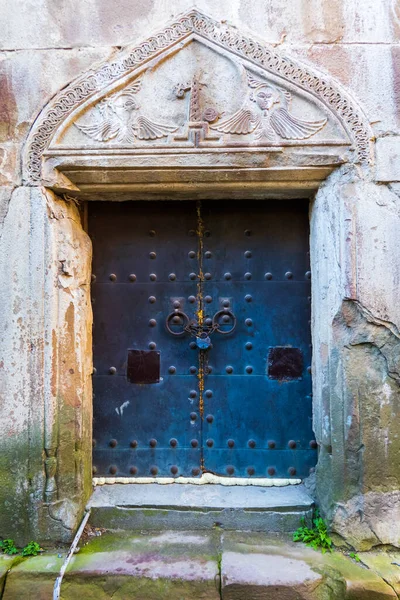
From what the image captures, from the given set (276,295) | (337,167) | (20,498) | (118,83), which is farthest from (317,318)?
(20,498)

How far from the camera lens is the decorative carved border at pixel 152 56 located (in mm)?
1952

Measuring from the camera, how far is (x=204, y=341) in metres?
2.18

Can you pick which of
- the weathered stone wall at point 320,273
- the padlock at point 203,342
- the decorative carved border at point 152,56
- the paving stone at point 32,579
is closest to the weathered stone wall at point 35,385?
the weathered stone wall at point 320,273

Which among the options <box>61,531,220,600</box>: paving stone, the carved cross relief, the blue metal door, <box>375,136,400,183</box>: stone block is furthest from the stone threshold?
the carved cross relief

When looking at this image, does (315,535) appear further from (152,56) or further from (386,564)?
(152,56)

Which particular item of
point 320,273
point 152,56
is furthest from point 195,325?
point 152,56

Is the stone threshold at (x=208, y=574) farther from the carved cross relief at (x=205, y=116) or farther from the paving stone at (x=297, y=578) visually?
the carved cross relief at (x=205, y=116)

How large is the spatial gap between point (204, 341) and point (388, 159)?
3.96 ft

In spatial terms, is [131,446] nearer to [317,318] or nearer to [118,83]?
[317,318]

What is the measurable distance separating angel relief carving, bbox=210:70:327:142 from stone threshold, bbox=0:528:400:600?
184 centimetres

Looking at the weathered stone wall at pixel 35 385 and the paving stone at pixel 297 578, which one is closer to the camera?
the paving stone at pixel 297 578

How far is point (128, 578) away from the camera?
176 centimetres

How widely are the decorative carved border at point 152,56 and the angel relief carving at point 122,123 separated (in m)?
0.08

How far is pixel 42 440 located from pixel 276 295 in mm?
1325
